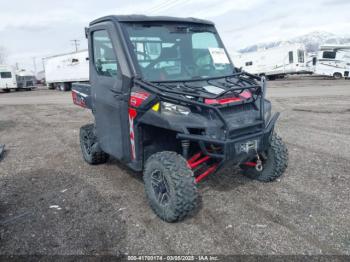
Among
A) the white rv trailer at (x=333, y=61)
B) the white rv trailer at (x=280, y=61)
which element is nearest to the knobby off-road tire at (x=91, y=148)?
the white rv trailer at (x=280, y=61)

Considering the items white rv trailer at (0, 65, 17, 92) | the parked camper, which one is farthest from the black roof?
the parked camper

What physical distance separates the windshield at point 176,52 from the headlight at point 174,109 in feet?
1.74

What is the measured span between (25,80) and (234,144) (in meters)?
38.1

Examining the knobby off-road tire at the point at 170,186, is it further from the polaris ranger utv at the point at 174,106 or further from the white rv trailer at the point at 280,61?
the white rv trailer at the point at 280,61

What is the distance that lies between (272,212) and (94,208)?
2292 millimetres

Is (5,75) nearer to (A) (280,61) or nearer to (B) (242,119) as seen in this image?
(A) (280,61)

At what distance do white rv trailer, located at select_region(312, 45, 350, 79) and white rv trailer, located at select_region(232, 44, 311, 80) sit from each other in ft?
6.06

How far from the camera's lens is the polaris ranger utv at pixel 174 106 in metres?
3.62

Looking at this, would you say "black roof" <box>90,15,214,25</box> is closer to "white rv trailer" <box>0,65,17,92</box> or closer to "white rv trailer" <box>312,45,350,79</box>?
"white rv trailer" <box>312,45,350,79</box>

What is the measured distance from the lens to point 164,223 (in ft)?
12.7

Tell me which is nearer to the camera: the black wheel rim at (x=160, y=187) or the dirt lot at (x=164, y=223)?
the dirt lot at (x=164, y=223)

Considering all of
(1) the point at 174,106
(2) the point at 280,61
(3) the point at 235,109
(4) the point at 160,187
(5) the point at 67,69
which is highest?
(5) the point at 67,69

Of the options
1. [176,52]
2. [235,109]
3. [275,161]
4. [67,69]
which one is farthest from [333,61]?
[235,109]

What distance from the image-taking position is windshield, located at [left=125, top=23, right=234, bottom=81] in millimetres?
4160
